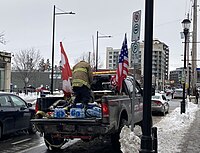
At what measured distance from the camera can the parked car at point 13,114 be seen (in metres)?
9.91

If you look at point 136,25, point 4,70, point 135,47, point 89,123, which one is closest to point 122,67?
point 135,47

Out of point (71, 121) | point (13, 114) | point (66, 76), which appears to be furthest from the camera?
point (13, 114)

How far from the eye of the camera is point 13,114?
1033 cm

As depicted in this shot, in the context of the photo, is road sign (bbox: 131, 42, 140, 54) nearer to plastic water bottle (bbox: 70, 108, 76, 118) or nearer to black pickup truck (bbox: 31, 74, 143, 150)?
black pickup truck (bbox: 31, 74, 143, 150)

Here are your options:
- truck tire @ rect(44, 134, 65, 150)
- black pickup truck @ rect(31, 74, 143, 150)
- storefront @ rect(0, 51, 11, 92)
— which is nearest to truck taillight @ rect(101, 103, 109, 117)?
black pickup truck @ rect(31, 74, 143, 150)

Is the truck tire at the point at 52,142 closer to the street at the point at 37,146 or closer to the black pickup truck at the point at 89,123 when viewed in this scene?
the black pickup truck at the point at 89,123

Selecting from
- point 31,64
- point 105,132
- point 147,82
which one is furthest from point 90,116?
point 31,64

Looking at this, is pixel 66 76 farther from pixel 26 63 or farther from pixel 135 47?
pixel 26 63

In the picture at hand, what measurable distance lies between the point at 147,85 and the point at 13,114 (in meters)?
5.90

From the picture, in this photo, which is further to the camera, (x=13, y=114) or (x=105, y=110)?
Answer: (x=13, y=114)

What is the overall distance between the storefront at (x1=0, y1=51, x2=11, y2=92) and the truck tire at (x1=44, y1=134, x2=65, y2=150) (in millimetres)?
31888

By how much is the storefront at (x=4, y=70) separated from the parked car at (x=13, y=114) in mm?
29368

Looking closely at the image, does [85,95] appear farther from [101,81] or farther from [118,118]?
[101,81]

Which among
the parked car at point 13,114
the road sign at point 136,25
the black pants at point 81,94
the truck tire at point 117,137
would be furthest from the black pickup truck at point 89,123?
the parked car at point 13,114
